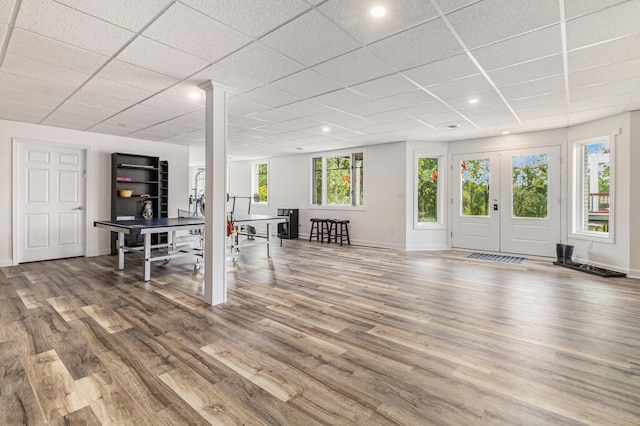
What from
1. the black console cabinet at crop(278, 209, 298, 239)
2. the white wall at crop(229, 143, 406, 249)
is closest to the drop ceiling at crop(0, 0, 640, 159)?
the white wall at crop(229, 143, 406, 249)

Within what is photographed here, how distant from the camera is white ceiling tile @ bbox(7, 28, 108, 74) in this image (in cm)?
255

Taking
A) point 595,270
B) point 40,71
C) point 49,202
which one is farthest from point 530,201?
point 49,202

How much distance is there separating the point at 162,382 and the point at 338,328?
143cm

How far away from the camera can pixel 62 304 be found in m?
3.35

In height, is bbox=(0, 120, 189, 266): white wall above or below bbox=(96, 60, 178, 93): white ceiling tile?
below

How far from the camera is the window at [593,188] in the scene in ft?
17.0

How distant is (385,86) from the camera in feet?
11.9

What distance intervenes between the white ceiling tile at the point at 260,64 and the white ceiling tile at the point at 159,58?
308 millimetres

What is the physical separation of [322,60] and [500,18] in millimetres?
1478

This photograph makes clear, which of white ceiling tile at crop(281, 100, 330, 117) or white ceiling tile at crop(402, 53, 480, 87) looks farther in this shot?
white ceiling tile at crop(281, 100, 330, 117)

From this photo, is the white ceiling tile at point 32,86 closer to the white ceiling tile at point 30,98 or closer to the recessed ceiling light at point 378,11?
the white ceiling tile at point 30,98

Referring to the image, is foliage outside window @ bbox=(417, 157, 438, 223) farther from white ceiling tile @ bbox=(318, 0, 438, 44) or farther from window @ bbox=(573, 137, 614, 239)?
white ceiling tile @ bbox=(318, 0, 438, 44)

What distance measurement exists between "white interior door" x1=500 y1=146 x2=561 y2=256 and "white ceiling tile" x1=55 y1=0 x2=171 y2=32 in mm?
6636

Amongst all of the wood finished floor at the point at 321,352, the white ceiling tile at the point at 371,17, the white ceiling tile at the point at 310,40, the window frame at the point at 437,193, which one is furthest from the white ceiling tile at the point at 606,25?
the window frame at the point at 437,193
